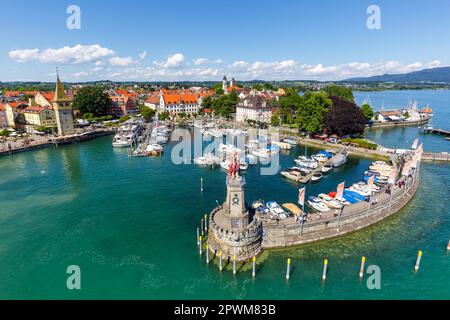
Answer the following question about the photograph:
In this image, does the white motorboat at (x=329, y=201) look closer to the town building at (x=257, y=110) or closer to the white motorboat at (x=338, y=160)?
the white motorboat at (x=338, y=160)

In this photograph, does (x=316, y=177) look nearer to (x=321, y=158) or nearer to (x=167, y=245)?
(x=321, y=158)

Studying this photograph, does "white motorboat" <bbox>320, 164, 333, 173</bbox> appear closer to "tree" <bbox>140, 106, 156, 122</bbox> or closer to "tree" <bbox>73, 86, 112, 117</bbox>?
"tree" <bbox>140, 106, 156, 122</bbox>

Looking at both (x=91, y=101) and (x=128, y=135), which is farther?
(x=91, y=101)

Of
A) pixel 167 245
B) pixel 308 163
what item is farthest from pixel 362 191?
pixel 167 245

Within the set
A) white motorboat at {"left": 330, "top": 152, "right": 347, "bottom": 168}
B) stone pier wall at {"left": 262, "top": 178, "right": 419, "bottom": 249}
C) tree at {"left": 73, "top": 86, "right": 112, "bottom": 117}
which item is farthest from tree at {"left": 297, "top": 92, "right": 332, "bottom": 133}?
tree at {"left": 73, "top": 86, "right": 112, "bottom": 117}

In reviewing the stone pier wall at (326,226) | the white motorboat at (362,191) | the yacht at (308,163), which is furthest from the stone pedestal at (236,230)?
the yacht at (308,163)
